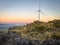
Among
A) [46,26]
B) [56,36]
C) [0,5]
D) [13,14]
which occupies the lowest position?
[56,36]

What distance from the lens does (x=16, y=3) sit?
2418 millimetres

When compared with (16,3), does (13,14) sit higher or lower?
lower

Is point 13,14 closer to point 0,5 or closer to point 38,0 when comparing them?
point 0,5

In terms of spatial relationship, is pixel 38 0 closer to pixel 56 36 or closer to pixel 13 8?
pixel 13 8

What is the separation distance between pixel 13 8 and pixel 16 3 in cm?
11

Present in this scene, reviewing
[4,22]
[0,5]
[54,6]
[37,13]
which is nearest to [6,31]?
[4,22]


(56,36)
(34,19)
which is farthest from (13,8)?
(56,36)

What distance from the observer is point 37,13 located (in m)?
2.38

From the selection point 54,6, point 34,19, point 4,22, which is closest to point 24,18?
point 34,19

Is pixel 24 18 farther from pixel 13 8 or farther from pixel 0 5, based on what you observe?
pixel 0 5

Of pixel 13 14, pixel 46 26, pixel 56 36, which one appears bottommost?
pixel 56 36

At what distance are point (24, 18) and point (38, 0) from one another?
406mm

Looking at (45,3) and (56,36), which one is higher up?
(45,3)

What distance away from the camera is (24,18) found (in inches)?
94.3
